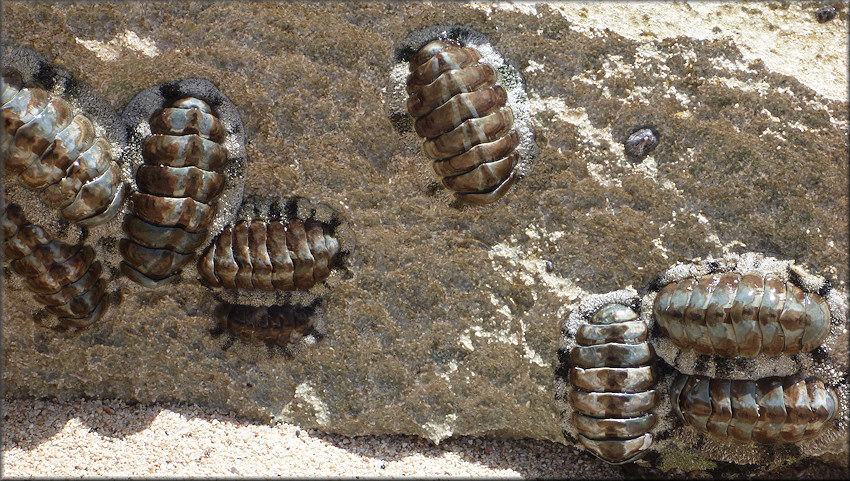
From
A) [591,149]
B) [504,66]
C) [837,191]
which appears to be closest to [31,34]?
[504,66]

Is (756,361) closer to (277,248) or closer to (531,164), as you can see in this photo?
(531,164)

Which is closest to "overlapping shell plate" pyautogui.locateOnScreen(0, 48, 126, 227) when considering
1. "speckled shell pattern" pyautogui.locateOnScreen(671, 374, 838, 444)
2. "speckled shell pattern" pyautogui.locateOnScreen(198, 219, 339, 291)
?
"speckled shell pattern" pyautogui.locateOnScreen(198, 219, 339, 291)

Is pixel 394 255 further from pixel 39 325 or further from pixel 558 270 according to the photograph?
pixel 39 325

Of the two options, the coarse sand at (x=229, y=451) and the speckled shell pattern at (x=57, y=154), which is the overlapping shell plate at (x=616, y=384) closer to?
the coarse sand at (x=229, y=451)

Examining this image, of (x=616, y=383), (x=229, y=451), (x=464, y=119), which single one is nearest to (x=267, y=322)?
(x=229, y=451)

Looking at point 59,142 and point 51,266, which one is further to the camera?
point 51,266

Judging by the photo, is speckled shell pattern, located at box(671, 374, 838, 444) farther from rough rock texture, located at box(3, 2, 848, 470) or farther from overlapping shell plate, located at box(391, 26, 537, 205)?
overlapping shell plate, located at box(391, 26, 537, 205)

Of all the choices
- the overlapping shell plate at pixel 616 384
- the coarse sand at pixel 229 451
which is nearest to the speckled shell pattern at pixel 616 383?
the overlapping shell plate at pixel 616 384
